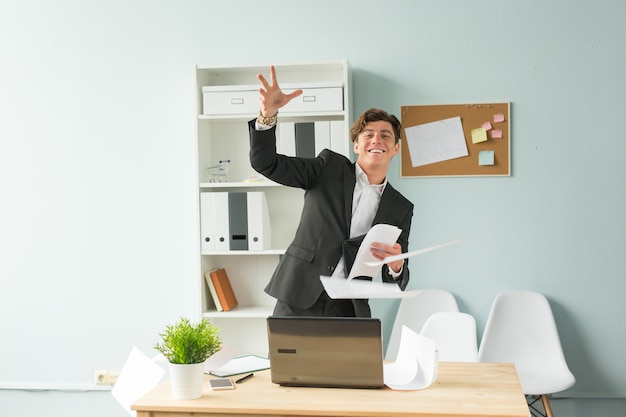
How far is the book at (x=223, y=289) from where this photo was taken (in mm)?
3822

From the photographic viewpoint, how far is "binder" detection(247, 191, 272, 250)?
3758 mm

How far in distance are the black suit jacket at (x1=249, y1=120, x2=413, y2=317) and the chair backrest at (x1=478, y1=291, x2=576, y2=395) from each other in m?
1.30

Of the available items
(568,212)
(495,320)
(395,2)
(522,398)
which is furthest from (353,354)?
(395,2)

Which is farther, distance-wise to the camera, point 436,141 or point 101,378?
point 101,378

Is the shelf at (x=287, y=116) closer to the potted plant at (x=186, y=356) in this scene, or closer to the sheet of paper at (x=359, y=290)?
the sheet of paper at (x=359, y=290)

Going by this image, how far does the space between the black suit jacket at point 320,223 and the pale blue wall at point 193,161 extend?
1203 mm

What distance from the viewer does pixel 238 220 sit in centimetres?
377

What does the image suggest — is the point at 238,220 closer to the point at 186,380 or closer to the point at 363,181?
the point at 363,181

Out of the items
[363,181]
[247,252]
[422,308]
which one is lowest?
[422,308]

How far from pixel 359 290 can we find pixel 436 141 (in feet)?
6.33

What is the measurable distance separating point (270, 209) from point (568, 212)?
5.34 feet

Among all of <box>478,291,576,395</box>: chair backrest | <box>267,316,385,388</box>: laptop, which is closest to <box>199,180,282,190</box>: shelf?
<box>478,291,576,395</box>: chair backrest

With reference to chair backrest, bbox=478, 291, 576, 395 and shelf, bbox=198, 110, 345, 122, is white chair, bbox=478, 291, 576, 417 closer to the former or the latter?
chair backrest, bbox=478, 291, 576, 395

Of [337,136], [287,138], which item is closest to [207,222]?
[287,138]
